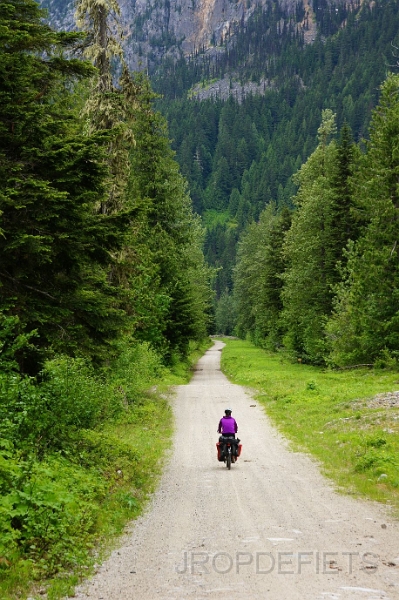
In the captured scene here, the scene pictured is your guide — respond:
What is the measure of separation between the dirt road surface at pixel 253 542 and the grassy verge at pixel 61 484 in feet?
1.26

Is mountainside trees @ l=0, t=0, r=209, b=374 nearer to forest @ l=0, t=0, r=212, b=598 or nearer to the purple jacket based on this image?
forest @ l=0, t=0, r=212, b=598

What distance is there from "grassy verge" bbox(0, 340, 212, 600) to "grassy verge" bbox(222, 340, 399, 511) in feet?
14.6

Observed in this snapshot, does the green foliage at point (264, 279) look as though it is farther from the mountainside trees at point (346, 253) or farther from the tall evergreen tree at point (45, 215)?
the tall evergreen tree at point (45, 215)

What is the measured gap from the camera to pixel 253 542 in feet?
25.5

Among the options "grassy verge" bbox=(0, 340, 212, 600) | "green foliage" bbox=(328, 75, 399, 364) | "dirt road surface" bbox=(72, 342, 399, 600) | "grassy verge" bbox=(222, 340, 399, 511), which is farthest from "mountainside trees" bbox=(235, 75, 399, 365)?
"grassy verge" bbox=(0, 340, 212, 600)

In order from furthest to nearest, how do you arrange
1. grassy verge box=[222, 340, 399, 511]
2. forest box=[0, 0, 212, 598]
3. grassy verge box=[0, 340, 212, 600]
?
grassy verge box=[222, 340, 399, 511] < forest box=[0, 0, 212, 598] < grassy verge box=[0, 340, 212, 600]

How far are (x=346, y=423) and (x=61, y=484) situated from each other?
11429 mm

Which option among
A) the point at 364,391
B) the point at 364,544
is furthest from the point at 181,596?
the point at 364,391

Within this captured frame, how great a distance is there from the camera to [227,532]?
27.4ft

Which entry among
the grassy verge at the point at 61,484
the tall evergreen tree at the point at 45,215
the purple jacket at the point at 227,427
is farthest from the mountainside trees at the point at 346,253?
the tall evergreen tree at the point at 45,215

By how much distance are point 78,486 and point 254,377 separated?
87.4 feet

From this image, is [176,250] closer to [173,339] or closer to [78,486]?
[173,339]

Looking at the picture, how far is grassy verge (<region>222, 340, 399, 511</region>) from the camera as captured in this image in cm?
1192

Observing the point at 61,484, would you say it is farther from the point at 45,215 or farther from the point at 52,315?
the point at 45,215
